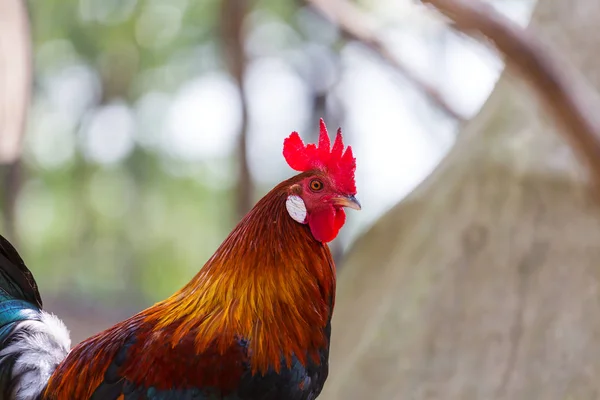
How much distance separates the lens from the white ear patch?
184 cm

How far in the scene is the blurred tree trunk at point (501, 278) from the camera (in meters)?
2.70

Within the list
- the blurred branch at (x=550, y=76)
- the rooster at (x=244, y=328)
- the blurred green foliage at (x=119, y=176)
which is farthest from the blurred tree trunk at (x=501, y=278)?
the blurred green foliage at (x=119, y=176)

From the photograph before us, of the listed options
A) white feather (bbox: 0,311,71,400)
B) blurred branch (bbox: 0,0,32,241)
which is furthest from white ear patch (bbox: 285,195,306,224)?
blurred branch (bbox: 0,0,32,241)

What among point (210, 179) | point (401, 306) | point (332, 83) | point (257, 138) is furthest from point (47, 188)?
point (401, 306)

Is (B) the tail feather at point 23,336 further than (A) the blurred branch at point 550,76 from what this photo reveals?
No

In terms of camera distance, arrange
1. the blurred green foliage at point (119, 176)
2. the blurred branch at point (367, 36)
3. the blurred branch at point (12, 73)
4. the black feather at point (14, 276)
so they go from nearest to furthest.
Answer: the black feather at point (14, 276), the blurred branch at point (12, 73), the blurred branch at point (367, 36), the blurred green foliage at point (119, 176)

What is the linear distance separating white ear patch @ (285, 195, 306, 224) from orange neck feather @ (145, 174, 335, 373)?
0.06ft

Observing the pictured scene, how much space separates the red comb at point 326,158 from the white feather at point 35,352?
96 cm

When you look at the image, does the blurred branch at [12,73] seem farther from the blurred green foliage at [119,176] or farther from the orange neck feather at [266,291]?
the blurred green foliage at [119,176]

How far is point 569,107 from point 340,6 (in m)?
1.95

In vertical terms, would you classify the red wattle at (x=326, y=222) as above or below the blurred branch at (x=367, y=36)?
below

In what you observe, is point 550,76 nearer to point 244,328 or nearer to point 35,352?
point 244,328

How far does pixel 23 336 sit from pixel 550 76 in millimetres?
2220

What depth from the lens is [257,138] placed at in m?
5.87
